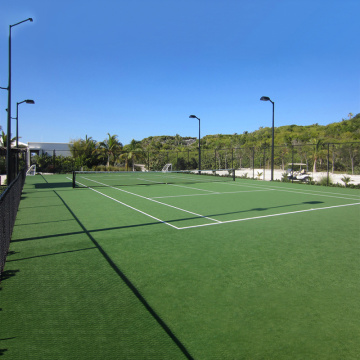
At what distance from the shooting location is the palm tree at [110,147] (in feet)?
123

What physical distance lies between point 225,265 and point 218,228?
8.72 feet

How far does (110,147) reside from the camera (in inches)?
1473

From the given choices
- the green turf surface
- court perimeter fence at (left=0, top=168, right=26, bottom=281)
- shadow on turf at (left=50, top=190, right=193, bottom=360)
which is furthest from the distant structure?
shadow on turf at (left=50, top=190, right=193, bottom=360)

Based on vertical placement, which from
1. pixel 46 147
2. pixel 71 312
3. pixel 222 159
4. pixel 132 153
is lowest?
pixel 71 312

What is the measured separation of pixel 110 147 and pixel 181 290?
3466cm

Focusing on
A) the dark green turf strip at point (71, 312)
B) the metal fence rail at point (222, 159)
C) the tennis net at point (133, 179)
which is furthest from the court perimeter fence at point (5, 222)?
the metal fence rail at point (222, 159)

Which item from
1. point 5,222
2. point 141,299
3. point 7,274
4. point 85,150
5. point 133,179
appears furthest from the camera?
point 85,150

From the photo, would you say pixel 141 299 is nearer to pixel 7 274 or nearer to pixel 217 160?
pixel 7 274

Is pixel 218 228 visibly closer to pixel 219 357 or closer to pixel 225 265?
pixel 225 265

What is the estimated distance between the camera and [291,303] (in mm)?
3916

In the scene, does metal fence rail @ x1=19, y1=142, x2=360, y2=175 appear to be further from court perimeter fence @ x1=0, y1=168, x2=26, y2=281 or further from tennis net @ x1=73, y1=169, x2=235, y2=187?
court perimeter fence @ x1=0, y1=168, x2=26, y2=281

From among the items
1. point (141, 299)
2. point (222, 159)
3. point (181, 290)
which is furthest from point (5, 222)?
point (222, 159)

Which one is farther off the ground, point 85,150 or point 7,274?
point 85,150

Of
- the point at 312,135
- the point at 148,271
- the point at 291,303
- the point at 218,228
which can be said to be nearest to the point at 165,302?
the point at 148,271
